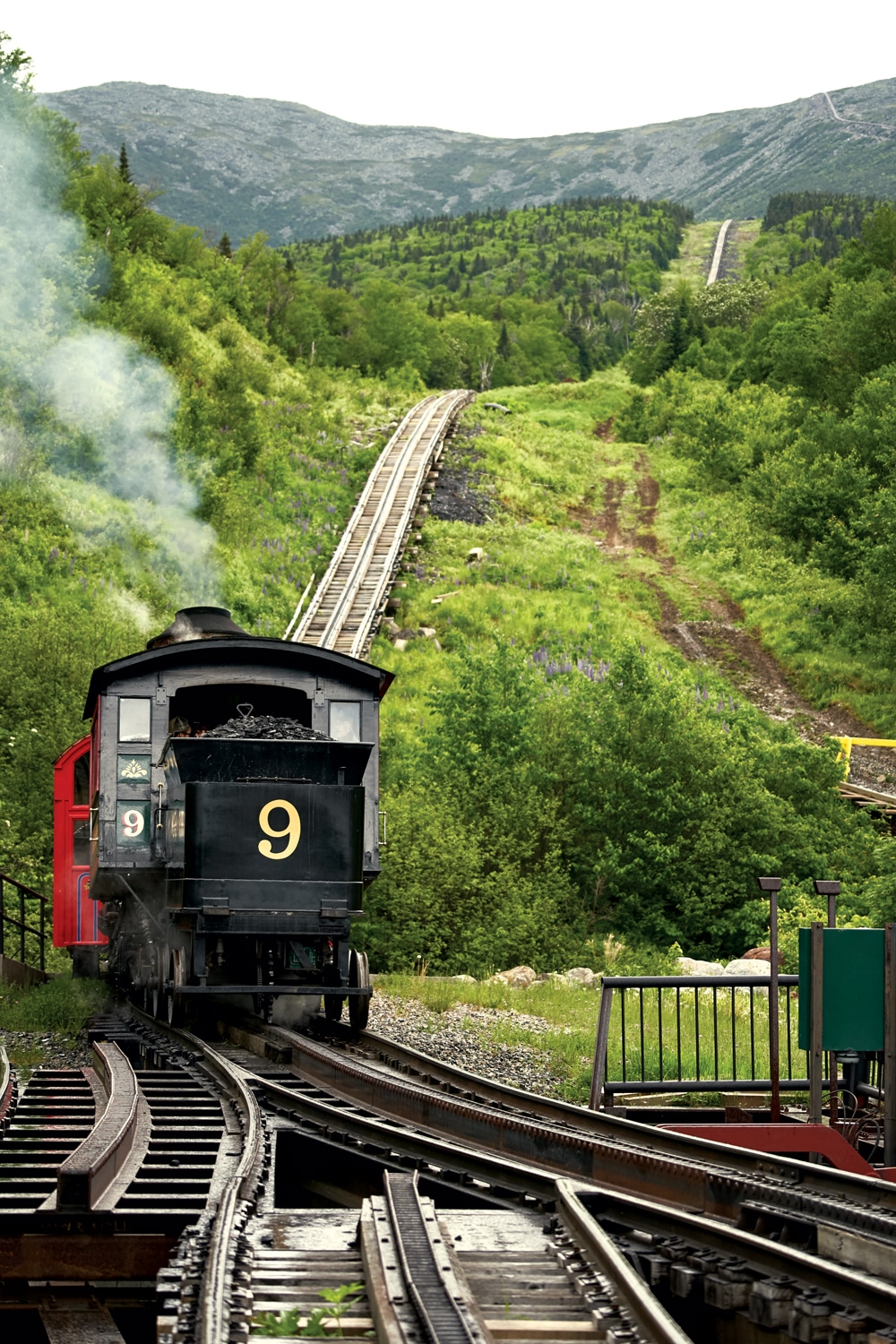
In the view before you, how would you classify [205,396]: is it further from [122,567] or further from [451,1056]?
[451,1056]

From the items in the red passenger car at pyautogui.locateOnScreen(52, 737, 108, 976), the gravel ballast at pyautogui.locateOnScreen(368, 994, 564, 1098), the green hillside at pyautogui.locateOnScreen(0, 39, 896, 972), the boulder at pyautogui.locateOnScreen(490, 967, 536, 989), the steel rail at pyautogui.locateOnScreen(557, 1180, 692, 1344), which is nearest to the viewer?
the steel rail at pyautogui.locateOnScreen(557, 1180, 692, 1344)

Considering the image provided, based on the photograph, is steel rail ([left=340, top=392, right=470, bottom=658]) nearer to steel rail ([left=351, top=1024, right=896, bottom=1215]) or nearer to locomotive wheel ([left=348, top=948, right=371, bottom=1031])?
locomotive wheel ([left=348, top=948, right=371, bottom=1031])

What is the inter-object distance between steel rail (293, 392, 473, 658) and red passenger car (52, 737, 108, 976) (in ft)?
35.5

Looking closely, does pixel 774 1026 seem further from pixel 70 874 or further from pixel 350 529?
pixel 350 529

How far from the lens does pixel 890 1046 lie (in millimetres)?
10273

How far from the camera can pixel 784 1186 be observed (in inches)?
340

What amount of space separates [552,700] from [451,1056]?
1467cm

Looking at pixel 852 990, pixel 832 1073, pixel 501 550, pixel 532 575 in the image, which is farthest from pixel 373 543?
pixel 852 990

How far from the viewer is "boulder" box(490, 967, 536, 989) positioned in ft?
67.2

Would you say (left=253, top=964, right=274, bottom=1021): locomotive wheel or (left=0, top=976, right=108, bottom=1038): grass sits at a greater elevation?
(left=253, top=964, right=274, bottom=1021): locomotive wheel

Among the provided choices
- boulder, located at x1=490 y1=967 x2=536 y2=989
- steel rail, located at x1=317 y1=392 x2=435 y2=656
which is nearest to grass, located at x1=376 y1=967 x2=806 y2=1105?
boulder, located at x1=490 y1=967 x2=536 y2=989

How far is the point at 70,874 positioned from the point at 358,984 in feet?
23.1

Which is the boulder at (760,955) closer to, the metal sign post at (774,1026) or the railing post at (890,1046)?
the metal sign post at (774,1026)

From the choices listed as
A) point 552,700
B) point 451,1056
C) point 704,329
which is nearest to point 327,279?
point 704,329
